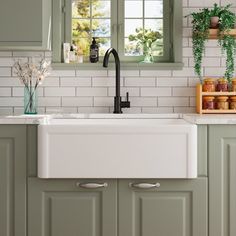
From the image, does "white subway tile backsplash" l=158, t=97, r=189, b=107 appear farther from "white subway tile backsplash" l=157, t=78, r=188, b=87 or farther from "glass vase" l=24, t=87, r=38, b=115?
"glass vase" l=24, t=87, r=38, b=115

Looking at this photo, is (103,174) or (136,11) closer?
(103,174)

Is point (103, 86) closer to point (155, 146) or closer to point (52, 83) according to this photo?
point (52, 83)

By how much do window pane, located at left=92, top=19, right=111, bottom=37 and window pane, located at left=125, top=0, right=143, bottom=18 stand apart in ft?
0.56

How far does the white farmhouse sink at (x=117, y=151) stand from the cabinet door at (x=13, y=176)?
5.2 inches

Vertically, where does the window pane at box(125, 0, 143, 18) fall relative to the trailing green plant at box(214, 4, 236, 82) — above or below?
above

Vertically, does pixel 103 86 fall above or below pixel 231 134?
above

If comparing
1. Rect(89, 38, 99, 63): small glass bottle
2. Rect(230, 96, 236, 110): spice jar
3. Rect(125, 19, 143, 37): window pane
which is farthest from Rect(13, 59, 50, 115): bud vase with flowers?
Rect(230, 96, 236, 110): spice jar

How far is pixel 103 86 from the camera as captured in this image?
4164 mm

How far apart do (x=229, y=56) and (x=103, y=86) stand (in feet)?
3.19

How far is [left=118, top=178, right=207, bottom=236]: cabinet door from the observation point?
3.32 m

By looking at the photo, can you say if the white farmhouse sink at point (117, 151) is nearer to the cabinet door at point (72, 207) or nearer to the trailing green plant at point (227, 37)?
the cabinet door at point (72, 207)

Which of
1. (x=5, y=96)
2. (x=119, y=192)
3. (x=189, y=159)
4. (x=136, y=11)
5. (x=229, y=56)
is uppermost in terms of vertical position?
(x=136, y=11)

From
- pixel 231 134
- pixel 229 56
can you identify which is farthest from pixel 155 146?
pixel 229 56

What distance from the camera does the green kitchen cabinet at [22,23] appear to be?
3.76 meters
